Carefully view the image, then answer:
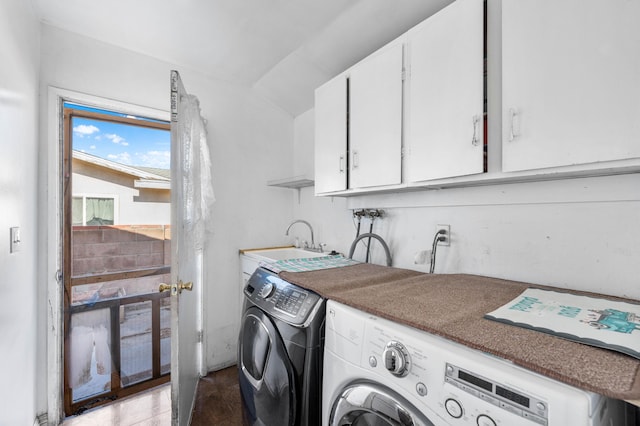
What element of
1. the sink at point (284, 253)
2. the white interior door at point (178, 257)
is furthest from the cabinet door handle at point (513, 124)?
the sink at point (284, 253)

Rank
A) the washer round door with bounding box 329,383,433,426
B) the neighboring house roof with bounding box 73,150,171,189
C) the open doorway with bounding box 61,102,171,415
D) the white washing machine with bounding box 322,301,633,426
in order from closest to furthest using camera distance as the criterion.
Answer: the white washing machine with bounding box 322,301,633,426 < the washer round door with bounding box 329,383,433,426 < the open doorway with bounding box 61,102,171,415 < the neighboring house roof with bounding box 73,150,171,189

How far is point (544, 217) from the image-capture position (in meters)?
1.17

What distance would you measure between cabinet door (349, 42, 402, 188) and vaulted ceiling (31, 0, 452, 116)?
225mm

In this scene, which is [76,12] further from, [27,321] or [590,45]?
[590,45]

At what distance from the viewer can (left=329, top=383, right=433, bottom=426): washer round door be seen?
742 mm

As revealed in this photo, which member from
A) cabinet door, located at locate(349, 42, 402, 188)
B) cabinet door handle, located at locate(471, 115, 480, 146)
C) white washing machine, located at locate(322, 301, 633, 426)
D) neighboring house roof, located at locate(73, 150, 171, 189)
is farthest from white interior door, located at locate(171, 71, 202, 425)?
cabinet door handle, located at locate(471, 115, 480, 146)

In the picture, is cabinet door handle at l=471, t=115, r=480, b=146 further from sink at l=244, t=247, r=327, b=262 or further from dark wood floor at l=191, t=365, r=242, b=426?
dark wood floor at l=191, t=365, r=242, b=426

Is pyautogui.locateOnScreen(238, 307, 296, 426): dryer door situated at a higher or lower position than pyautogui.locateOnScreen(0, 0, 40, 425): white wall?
lower

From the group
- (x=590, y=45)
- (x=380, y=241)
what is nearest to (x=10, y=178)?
(x=380, y=241)

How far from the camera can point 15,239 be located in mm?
1186

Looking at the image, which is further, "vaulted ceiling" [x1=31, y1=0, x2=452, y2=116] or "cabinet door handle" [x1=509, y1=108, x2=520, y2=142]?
"vaulted ceiling" [x1=31, y1=0, x2=452, y2=116]

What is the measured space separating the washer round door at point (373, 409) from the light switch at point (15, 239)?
1489mm

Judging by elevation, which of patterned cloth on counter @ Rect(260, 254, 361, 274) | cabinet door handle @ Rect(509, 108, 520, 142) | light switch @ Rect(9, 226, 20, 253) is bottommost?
patterned cloth on counter @ Rect(260, 254, 361, 274)

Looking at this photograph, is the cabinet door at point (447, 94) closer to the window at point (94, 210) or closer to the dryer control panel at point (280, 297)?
the dryer control panel at point (280, 297)
